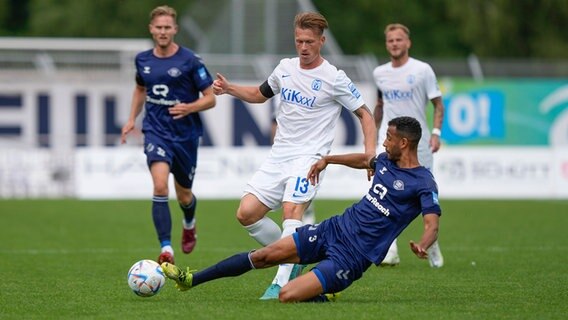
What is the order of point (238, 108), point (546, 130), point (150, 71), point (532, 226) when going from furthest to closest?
1. point (546, 130)
2. point (238, 108)
3. point (532, 226)
4. point (150, 71)

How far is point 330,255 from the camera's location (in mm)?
8773

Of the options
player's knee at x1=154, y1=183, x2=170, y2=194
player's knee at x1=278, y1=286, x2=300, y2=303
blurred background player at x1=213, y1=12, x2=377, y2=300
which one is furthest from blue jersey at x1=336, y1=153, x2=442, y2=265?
player's knee at x1=154, y1=183, x2=170, y2=194

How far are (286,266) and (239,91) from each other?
1.59m

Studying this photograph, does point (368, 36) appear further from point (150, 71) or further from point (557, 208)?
point (150, 71)

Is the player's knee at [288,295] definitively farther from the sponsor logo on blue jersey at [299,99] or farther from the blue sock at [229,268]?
the sponsor logo on blue jersey at [299,99]

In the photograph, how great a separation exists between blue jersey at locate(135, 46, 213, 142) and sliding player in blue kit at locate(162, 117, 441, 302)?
3.51 m

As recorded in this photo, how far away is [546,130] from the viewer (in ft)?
106

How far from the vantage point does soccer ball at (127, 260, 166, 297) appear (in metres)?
8.90

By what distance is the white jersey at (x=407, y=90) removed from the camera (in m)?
12.6

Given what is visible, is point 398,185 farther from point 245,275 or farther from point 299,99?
point 245,275

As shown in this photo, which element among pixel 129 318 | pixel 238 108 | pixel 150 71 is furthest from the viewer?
pixel 238 108

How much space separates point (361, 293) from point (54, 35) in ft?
124

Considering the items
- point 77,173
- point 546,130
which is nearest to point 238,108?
point 77,173

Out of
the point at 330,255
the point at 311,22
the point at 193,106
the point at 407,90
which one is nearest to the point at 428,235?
the point at 330,255
